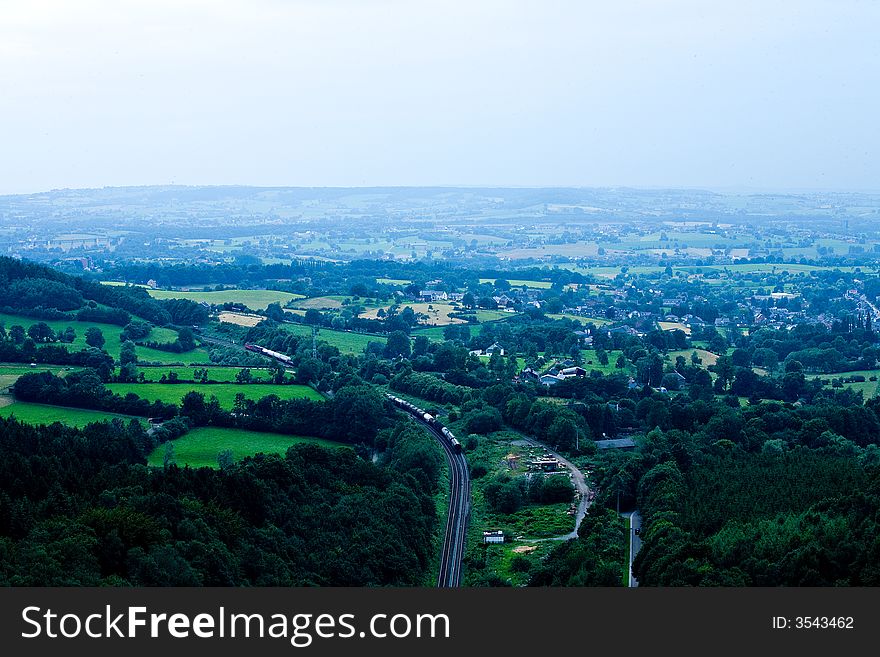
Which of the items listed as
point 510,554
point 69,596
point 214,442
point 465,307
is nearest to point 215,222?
point 465,307

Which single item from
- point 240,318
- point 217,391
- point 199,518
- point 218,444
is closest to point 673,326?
point 240,318

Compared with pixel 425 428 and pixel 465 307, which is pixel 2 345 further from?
pixel 465 307

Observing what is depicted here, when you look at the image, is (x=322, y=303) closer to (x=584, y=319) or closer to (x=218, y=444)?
(x=584, y=319)

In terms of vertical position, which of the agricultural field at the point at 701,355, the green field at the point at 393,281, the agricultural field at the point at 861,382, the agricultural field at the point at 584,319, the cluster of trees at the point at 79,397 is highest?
the cluster of trees at the point at 79,397

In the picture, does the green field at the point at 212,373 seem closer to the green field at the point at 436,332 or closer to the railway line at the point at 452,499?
the railway line at the point at 452,499

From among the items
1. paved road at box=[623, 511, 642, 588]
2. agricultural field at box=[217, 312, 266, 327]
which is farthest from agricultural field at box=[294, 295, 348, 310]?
paved road at box=[623, 511, 642, 588]

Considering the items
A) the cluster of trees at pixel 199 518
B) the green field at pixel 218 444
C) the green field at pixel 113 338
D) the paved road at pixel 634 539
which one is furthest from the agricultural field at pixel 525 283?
the paved road at pixel 634 539
